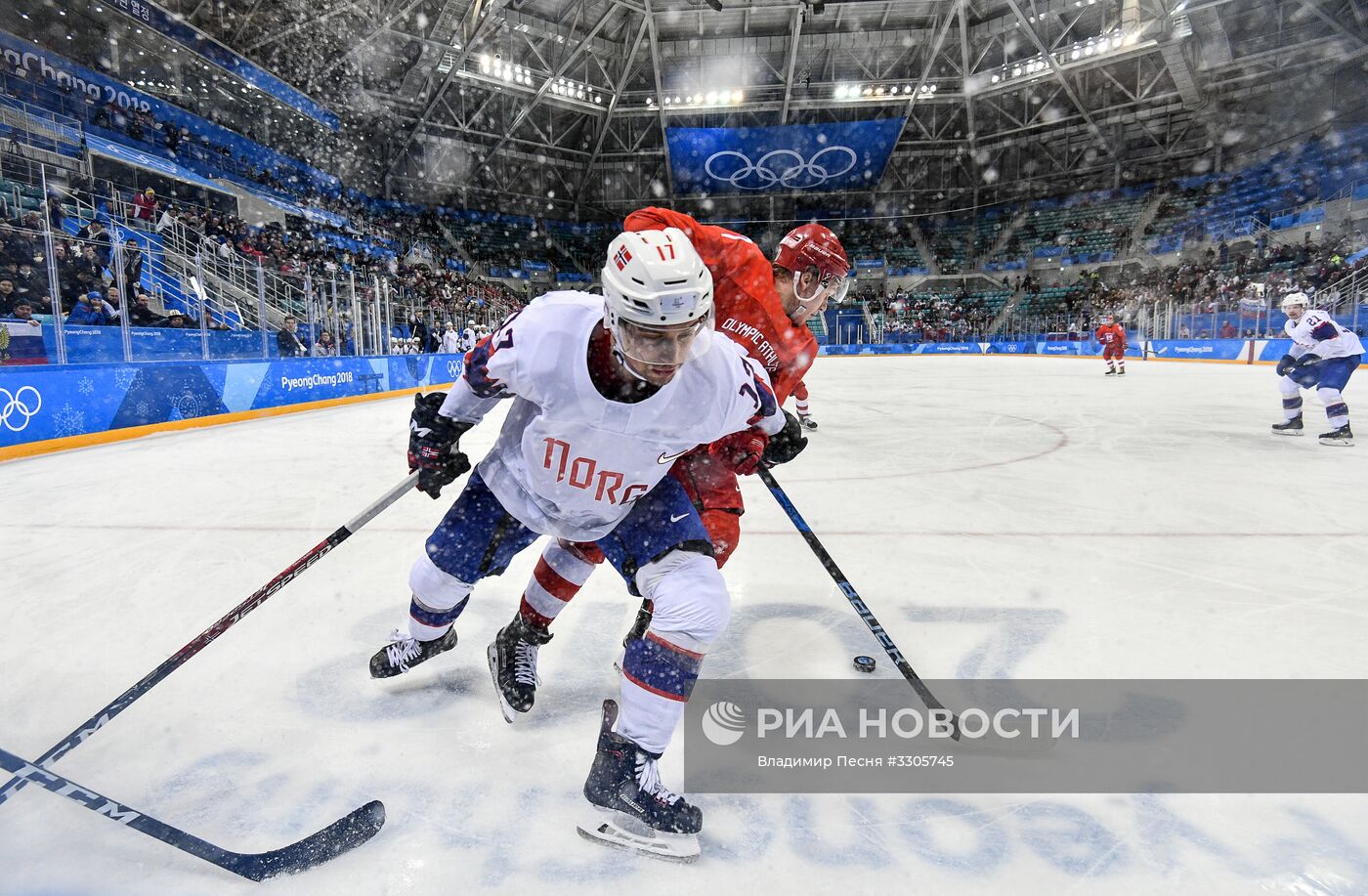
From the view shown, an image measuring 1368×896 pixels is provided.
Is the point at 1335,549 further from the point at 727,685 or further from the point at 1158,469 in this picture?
the point at 727,685

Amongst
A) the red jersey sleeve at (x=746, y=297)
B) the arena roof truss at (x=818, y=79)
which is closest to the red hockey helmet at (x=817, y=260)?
the red jersey sleeve at (x=746, y=297)

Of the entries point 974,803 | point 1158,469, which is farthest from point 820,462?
point 974,803

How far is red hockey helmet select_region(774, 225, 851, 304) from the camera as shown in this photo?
2.92m

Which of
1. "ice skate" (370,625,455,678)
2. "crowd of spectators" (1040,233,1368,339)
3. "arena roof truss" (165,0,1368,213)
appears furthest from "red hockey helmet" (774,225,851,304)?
"arena roof truss" (165,0,1368,213)

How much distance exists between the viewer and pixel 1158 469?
5.65 metres

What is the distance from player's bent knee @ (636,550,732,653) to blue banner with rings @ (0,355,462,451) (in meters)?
7.29

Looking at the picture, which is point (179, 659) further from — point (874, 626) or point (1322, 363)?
point (1322, 363)

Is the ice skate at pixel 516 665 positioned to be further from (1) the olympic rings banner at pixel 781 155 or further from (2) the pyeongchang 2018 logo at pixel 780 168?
(2) the pyeongchang 2018 logo at pixel 780 168

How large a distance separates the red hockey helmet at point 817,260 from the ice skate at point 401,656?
186cm

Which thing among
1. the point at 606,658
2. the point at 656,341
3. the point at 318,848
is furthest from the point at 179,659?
the point at 656,341

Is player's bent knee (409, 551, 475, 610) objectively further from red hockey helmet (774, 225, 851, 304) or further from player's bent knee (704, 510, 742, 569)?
red hockey helmet (774, 225, 851, 304)

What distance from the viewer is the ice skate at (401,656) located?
230 centimetres

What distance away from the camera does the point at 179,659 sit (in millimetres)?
1982

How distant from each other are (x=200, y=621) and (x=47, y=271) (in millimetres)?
6763
